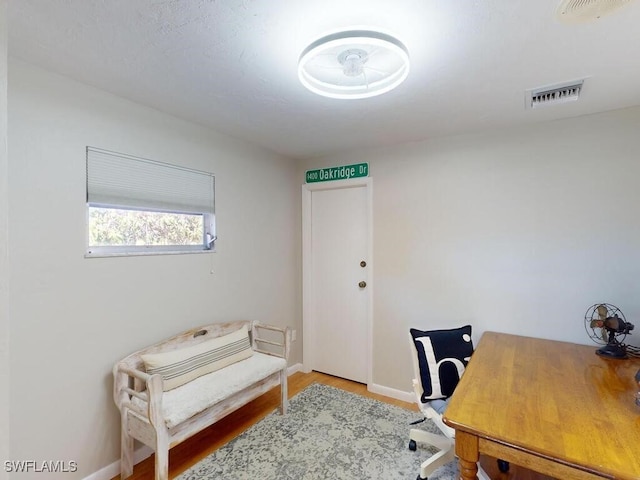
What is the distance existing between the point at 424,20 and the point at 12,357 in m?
2.46

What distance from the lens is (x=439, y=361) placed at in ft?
Result: 6.47

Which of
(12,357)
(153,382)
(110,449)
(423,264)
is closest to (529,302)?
(423,264)

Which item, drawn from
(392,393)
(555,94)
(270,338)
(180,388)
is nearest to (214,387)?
(180,388)

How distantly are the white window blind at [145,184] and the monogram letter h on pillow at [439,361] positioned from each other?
1889mm

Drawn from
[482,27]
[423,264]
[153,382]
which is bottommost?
[153,382]

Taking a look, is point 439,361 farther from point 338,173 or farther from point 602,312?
point 338,173

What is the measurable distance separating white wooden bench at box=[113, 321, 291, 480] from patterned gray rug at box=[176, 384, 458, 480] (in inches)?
11.1

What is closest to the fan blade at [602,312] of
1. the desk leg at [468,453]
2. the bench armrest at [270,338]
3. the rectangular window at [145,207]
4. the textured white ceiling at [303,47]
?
the textured white ceiling at [303,47]

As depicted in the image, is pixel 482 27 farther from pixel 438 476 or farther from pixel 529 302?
pixel 438 476

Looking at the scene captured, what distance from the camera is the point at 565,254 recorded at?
2.27 meters

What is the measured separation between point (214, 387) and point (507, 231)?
2406mm

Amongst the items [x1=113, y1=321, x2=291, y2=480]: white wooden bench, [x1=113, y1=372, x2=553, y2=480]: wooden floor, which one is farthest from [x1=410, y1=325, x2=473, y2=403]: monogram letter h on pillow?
[x1=113, y1=321, x2=291, y2=480]: white wooden bench

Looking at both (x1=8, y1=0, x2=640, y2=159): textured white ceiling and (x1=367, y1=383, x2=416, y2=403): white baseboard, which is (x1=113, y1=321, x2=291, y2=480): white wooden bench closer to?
(x1=367, y1=383, x2=416, y2=403): white baseboard

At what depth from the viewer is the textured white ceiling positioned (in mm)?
1216
